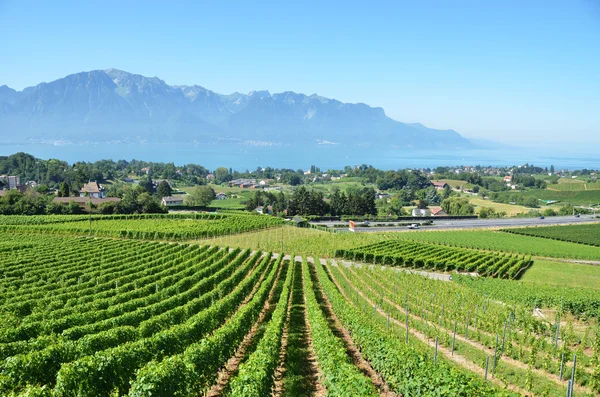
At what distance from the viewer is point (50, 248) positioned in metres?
43.2

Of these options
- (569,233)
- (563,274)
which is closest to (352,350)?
(563,274)

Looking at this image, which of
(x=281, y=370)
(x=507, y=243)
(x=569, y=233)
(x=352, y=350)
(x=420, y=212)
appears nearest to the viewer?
(x=281, y=370)

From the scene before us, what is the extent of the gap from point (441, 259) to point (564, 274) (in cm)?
1250

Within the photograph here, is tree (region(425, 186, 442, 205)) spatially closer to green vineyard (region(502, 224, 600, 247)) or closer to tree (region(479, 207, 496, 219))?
tree (region(479, 207, 496, 219))

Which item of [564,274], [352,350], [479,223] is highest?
[352,350]

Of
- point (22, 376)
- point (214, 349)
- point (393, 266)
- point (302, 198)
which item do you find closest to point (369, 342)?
point (214, 349)

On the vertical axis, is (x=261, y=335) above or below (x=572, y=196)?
below

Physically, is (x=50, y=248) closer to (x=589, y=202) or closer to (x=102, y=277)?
(x=102, y=277)

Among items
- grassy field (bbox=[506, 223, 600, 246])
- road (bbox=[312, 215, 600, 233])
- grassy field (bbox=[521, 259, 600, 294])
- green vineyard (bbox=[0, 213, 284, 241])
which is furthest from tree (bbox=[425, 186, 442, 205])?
grassy field (bbox=[521, 259, 600, 294])

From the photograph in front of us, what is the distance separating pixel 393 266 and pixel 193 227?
32.3 metres

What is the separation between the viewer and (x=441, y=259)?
157 ft

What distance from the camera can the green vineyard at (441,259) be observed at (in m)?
45.0

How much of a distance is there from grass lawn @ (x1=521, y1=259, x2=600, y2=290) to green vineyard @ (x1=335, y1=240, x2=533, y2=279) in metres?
1.35

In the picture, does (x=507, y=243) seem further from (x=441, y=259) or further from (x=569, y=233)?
(x=441, y=259)
